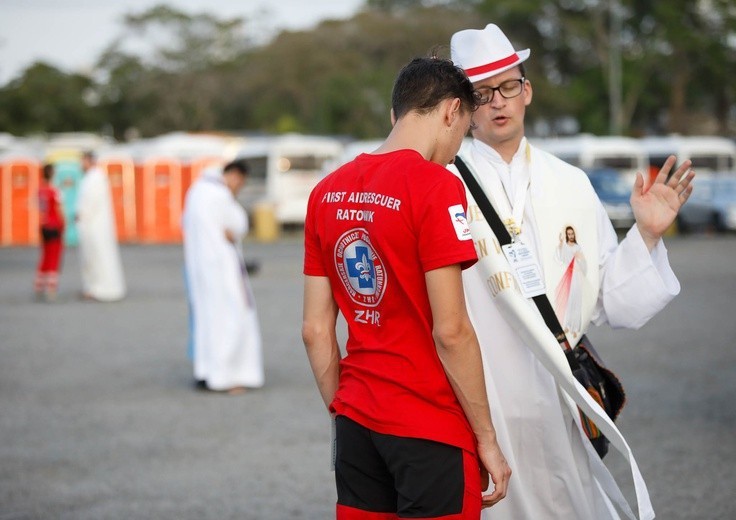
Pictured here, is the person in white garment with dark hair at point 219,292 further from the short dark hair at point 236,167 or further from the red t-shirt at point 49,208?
the red t-shirt at point 49,208

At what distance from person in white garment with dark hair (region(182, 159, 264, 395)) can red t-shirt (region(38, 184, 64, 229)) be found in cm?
795

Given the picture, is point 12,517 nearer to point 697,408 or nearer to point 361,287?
point 361,287

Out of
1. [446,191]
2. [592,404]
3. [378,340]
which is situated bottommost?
[592,404]

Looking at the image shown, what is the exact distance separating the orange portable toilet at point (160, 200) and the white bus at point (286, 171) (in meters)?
3.15

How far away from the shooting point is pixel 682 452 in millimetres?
6852

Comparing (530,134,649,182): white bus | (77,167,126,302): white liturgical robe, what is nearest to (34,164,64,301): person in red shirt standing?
(77,167,126,302): white liturgical robe

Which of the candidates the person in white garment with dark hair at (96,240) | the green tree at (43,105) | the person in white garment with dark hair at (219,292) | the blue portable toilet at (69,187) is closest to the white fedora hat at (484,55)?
the person in white garment with dark hair at (219,292)

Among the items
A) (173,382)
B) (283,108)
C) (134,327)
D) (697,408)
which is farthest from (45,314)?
(283,108)

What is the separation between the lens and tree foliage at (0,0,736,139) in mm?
50406

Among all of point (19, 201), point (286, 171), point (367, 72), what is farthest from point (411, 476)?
point (367, 72)

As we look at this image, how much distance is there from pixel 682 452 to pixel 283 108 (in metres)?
47.2

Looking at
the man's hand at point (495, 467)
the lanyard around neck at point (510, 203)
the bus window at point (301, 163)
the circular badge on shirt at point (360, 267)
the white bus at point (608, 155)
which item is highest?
the lanyard around neck at point (510, 203)

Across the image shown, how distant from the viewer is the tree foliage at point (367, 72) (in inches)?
1984

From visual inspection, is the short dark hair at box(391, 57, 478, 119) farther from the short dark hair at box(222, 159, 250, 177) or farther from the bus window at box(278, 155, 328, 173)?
the bus window at box(278, 155, 328, 173)
